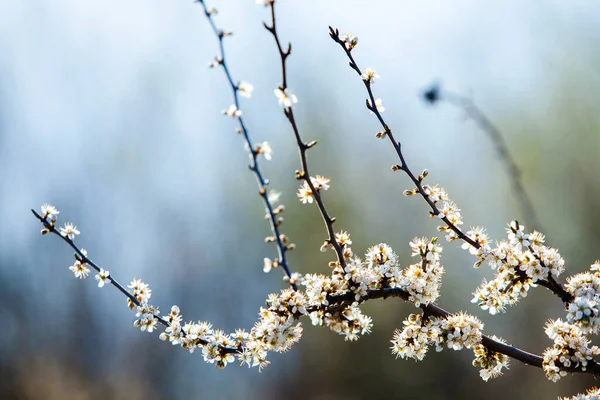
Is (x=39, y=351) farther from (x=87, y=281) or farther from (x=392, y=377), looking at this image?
(x=392, y=377)

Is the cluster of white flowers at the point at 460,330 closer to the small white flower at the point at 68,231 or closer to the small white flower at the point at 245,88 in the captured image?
the small white flower at the point at 245,88

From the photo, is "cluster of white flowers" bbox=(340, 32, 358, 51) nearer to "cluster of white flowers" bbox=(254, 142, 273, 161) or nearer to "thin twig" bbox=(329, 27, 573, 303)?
"thin twig" bbox=(329, 27, 573, 303)

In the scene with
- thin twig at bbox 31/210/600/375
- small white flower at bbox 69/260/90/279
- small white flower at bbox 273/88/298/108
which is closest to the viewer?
small white flower at bbox 273/88/298/108

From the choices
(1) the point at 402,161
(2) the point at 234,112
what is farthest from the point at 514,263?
(2) the point at 234,112

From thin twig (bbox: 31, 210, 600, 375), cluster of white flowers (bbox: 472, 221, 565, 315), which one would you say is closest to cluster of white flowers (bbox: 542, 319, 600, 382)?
thin twig (bbox: 31, 210, 600, 375)

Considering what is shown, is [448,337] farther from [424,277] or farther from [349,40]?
[349,40]

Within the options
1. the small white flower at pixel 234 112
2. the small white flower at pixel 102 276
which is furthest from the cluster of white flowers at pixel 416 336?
the small white flower at pixel 102 276
